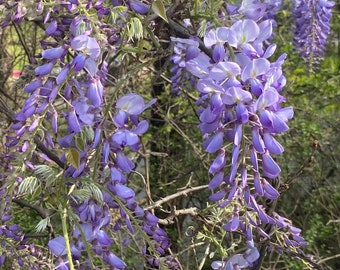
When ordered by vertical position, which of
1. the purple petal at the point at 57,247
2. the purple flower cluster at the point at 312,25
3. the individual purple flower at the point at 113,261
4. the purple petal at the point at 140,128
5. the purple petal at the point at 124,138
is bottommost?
the purple flower cluster at the point at 312,25

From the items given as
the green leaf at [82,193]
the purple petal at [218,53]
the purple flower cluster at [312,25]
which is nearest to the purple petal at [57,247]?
the green leaf at [82,193]

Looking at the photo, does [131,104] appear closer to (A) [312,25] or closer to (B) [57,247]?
(B) [57,247]

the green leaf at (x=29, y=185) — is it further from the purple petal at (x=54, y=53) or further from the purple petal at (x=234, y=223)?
the purple petal at (x=234, y=223)

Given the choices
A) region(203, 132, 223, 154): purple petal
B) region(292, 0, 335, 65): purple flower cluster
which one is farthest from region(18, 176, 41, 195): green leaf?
region(292, 0, 335, 65): purple flower cluster

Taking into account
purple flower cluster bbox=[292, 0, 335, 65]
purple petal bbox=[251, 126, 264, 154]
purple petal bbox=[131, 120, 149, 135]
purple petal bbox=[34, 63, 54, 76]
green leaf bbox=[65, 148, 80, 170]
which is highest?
purple petal bbox=[34, 63, 54, 76]

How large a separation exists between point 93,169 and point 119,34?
0.29 m

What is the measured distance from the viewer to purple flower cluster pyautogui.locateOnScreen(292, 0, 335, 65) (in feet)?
10.1

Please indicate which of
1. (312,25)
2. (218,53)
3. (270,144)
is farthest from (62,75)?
(312,25)

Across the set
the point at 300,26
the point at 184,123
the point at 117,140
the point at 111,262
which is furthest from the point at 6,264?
the point at 300,26

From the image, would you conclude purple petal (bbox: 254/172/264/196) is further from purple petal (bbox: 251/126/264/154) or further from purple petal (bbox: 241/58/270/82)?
purple petal (bbox: 241/58/270/82)

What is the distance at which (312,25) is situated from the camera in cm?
312

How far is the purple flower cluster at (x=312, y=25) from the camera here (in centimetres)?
307

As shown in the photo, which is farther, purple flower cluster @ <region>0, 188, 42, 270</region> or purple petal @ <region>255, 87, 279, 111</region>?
purple flower cluster @ <region>0, 188, 42, 270</region>

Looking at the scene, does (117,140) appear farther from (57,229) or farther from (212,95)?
(57,229)
